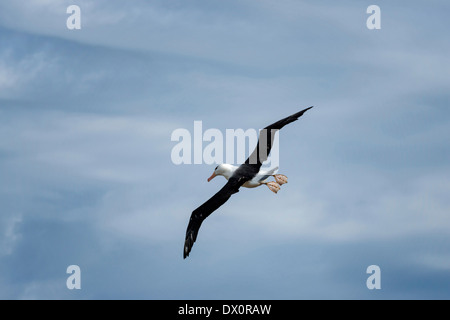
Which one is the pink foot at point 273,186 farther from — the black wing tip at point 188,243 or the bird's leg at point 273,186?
the black wing tip at point 188,243

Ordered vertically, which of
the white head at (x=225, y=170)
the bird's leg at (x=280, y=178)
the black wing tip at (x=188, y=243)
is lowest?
the black wing tip at (x=188, y=243)

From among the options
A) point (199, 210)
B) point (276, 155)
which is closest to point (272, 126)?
point (276, 155)

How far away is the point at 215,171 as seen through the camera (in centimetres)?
4072

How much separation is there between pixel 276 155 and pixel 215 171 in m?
2.73

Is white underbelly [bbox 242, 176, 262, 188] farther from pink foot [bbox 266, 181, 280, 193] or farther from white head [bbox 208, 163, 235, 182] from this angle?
white head [bbox 208, 163, 235, 182]

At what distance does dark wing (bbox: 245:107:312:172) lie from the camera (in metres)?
38.6

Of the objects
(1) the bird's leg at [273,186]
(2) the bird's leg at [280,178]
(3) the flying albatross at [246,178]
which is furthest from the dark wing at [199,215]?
(2) the bird's leg at [280,178]

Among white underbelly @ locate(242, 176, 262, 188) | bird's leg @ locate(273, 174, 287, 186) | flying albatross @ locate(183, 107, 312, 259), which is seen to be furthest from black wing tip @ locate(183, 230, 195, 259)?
bird's leg @ locate(273, 174, 287, 186)

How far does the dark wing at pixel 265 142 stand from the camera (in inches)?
1518

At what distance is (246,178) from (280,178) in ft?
4.91

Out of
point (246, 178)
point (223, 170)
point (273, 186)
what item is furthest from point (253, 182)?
point (223, 170)
